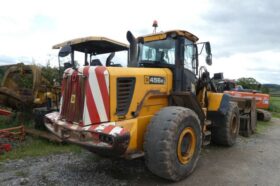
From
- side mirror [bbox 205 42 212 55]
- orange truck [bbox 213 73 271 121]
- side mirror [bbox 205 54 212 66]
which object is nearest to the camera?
side mirror [bbox 205 42 212 55]

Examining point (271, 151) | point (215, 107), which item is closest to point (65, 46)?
point (215, 107)

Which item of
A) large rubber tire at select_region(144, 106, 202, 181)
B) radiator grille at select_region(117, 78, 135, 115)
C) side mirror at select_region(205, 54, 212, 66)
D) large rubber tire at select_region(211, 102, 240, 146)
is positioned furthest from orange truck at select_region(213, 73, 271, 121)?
radiator grille at select_region(117, 78, 135, 115)

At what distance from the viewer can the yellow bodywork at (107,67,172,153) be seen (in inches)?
163

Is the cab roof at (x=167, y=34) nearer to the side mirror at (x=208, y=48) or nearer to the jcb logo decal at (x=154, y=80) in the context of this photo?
the side mirror at (x=208, y=48)

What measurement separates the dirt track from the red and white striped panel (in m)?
1.07

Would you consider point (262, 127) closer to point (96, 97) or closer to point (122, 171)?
point (122, 171)

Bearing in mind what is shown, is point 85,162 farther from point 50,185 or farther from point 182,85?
point 182,85

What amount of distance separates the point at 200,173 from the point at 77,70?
283 centimetres

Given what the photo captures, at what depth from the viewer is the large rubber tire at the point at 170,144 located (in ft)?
13.3

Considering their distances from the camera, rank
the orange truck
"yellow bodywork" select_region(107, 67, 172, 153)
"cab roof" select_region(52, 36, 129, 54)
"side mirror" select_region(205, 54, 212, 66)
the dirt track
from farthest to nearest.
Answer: the orange truck, "cab roof" select_region(52, 36, 129, 54), "side mirror" select_region(205, 54, 212, 66), the dirt track, "yellow bodywork" select_region(107, 67, 172, 153)

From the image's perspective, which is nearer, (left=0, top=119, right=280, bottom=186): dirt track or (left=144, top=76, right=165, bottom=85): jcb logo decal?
(left=0, top=119, right=280, bottom=186): dirt track

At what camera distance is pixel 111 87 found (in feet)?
13.5

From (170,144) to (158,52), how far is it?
6.91 ft

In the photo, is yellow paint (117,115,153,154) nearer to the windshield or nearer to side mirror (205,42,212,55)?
the windshield
